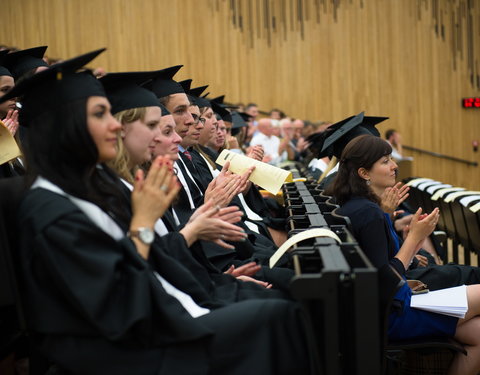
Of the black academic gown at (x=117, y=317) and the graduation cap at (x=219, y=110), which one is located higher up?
the graduation cap at (x=219, y=110)

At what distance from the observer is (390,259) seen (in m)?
2.99

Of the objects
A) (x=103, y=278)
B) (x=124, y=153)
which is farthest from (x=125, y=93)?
(x=103, y=278)

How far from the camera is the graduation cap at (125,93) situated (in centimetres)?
259

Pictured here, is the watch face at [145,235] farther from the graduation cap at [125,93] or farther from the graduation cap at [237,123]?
the graduation cap at [237,123]

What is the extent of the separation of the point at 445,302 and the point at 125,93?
5.66 feet

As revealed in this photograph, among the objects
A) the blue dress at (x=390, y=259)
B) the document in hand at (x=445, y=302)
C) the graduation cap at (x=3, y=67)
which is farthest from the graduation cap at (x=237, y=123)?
the document in hand at (x=445, y=302)

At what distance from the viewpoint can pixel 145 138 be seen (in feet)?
8.55

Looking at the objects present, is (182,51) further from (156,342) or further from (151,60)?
(156,342)

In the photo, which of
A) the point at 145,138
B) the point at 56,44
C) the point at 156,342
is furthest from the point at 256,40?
the point at 156,342

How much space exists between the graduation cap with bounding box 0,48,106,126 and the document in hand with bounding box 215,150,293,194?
1.33 meters

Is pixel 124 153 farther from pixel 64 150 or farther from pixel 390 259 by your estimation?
pixel 390 259

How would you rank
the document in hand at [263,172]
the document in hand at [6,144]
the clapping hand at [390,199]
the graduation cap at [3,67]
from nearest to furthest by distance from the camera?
the document in hand at [6,144]
the document in hand at [263,172]
the clapping hand at [390,199]
the graduation cap at [3,67]

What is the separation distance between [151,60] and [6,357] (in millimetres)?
10747

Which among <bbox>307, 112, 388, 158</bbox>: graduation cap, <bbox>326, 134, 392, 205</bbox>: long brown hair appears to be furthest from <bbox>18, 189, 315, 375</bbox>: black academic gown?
<bbox>307, 112, 388, 158</bbox>: graduation cap
